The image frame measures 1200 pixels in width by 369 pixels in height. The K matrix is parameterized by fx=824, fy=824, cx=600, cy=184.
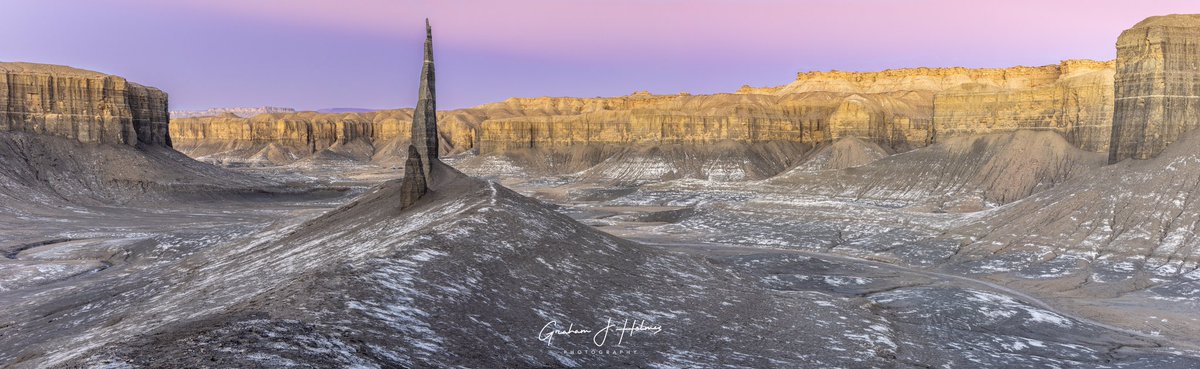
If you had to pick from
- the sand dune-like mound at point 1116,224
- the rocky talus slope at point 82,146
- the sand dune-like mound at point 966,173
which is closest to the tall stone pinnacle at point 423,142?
the sand dune-like mound at point 1116,224

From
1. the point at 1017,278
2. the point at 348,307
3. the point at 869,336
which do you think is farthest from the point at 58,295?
the point at 1017,278

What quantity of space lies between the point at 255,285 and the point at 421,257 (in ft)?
13.0

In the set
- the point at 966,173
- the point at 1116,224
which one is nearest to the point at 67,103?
the point at 966,173

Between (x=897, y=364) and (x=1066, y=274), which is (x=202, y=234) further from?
(x=1066, y=274)

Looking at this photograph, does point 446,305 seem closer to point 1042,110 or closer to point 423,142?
point 423,142

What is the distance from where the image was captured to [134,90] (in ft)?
231

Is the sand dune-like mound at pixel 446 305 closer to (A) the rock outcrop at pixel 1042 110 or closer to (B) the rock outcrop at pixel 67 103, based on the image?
(B) the rock outcrop at pixel 67 103

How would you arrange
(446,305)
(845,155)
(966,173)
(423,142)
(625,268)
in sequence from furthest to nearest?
(845,155) < (966,173) < (423,142) < (625,268) < (446,305)

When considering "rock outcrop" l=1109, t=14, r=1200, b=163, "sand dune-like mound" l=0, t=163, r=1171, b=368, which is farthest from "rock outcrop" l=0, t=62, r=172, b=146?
"rock outcrop" l=1109, t=14, r=1200, b=163

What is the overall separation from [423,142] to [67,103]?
47698 mm

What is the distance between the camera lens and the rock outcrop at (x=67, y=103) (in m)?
61.9

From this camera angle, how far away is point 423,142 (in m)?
31.2

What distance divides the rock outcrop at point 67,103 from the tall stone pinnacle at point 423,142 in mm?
45791

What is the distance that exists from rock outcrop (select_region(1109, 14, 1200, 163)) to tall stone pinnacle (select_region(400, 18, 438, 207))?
35.2 meters
